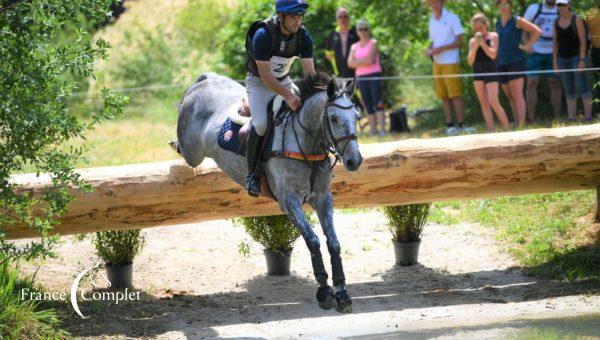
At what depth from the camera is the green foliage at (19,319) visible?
730cm

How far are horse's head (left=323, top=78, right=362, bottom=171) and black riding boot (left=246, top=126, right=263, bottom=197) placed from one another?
0.84m

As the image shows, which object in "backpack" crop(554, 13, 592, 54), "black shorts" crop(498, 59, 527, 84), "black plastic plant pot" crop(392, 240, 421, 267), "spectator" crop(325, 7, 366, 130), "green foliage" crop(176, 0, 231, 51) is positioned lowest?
"black plastic plant pot" crop(392, 240, 421, 267)

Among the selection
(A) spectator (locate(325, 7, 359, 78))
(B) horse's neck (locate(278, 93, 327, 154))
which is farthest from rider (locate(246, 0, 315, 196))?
(A) spectator (locate(325, 7, 359, 78))

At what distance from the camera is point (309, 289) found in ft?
30.9

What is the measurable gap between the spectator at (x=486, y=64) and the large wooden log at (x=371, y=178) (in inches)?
167

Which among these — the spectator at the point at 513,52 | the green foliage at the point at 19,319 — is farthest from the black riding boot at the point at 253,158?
the spectator at the point at 513,52

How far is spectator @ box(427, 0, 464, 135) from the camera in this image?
14.6m

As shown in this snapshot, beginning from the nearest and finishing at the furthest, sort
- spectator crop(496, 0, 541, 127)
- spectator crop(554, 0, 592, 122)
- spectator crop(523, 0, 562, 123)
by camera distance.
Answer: spectator crop(554, 0, 592, 122) < spectator crop(496, 0, 541, 127) < spectator crop(523, 0, 562, 123)

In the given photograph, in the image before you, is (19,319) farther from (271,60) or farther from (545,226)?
(545,226)

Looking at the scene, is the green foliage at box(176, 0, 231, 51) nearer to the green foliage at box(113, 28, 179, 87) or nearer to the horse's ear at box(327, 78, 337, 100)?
the green foliage at box(113, 28, 179, 87)

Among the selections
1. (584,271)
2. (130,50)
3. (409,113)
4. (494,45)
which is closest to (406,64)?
(409,113)

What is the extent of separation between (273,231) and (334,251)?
7.17 feet

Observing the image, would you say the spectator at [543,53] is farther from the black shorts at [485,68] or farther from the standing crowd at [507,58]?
the black shorts at [485,68]

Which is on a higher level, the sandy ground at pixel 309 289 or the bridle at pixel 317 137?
the bridle at pixel 317 137
